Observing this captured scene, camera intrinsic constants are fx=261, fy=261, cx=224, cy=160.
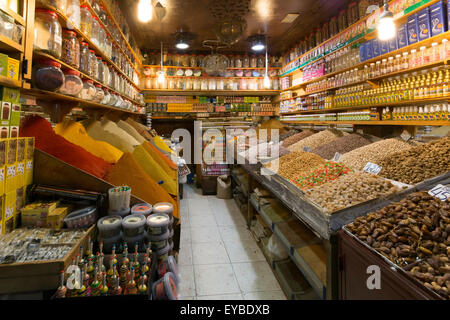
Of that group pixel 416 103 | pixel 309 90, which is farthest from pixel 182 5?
pixel 416 103

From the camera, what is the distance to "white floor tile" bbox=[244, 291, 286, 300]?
6.61 ft

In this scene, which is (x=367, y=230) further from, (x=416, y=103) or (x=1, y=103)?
(x=416, y=103)

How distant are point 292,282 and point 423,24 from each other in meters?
2.59

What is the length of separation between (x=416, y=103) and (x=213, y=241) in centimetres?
262

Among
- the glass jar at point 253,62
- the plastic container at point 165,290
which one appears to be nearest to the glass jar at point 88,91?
the plastic container at point 165,290

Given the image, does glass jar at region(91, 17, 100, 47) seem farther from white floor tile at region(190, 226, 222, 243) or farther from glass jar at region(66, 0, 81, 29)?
white floor tile at region(190, 226, 222, 243)

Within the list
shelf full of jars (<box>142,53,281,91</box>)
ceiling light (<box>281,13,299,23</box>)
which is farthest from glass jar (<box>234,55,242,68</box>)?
ceiling light (<box>281,13,299,23</box>)

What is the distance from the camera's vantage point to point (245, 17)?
426cm

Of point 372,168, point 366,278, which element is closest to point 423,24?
point 372,168

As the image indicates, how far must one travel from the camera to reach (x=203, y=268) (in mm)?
2445

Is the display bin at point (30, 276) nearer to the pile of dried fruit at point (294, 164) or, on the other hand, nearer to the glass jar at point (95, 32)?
the pile of dried fruit at point (294, 164)

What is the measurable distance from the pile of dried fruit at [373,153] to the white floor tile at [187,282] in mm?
1646

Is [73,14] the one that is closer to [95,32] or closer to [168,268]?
[95,32]

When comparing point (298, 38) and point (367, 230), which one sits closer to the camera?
point (367, 230)
